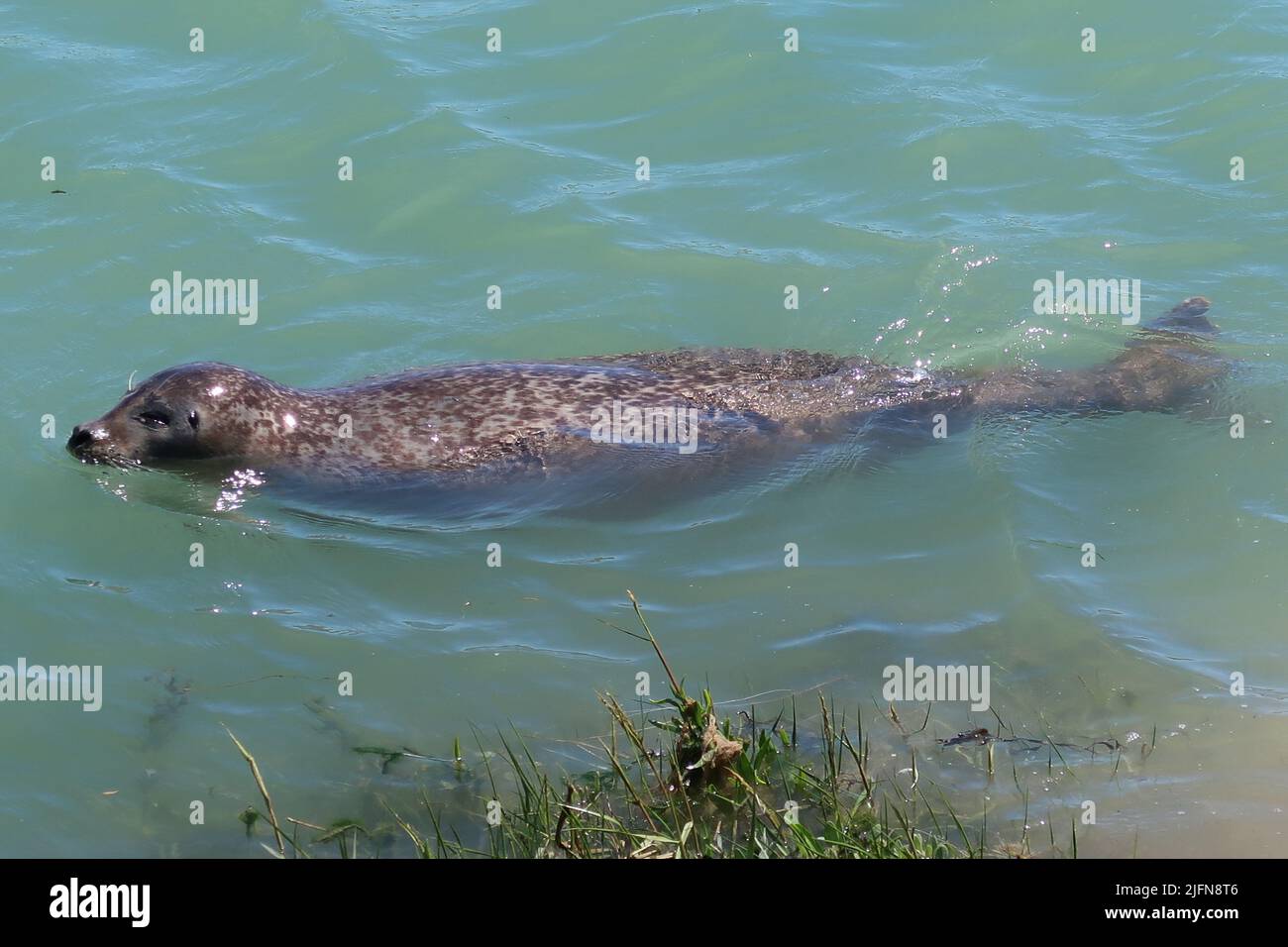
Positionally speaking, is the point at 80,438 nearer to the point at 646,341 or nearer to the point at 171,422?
the point at 171,422

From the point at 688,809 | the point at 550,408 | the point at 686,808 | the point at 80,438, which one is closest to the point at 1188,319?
the point at 550,408

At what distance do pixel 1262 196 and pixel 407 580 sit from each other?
8.83m

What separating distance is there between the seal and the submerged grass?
3.00 m

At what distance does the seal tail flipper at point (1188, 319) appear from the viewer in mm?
10484

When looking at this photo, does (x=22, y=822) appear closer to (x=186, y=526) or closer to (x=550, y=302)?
(x=186, y=526)

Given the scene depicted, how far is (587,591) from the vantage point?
26.2ft

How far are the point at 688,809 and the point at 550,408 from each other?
4.35m

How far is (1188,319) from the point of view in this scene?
1059 cm

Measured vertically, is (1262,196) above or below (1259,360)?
above

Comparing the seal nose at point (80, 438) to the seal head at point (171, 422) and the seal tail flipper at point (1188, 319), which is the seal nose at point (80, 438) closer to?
the seal head at point (171, 422)

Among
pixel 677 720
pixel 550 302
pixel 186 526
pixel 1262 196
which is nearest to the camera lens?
pixel 677 720

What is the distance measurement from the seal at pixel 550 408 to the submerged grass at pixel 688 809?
300 centimetres
